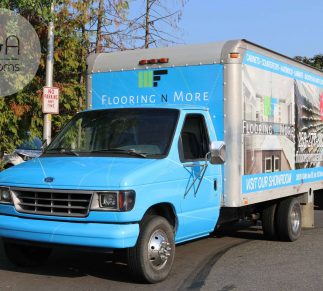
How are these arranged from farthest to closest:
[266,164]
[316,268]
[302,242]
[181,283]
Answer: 1. [302,242]
2. [266,164]
3. [316,268]
4. [181,283]

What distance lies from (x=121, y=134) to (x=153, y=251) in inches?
60.3

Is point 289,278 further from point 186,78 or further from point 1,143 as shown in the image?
point 1,143

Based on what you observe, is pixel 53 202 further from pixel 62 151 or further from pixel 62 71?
pixel 62 71

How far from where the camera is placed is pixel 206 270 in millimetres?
7027

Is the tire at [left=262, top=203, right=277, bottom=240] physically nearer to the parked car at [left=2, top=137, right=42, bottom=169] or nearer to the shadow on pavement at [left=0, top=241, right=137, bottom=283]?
the shadow on pavement at [left=0, top=241, right=137, bottom=283]

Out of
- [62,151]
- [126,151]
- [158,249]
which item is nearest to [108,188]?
[126,151]

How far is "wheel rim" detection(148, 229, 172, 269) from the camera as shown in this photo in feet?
20.1

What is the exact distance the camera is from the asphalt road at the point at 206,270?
624cm

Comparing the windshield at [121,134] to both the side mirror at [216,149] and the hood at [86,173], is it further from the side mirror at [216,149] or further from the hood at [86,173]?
the side mirror at [216,149]

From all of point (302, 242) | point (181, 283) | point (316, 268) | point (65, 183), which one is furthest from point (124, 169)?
point (302, 242)

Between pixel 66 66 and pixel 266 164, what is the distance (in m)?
7.56

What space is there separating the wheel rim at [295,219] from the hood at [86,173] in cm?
377

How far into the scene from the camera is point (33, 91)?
537 inches

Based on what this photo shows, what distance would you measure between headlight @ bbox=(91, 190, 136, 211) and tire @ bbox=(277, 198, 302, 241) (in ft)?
13.1
